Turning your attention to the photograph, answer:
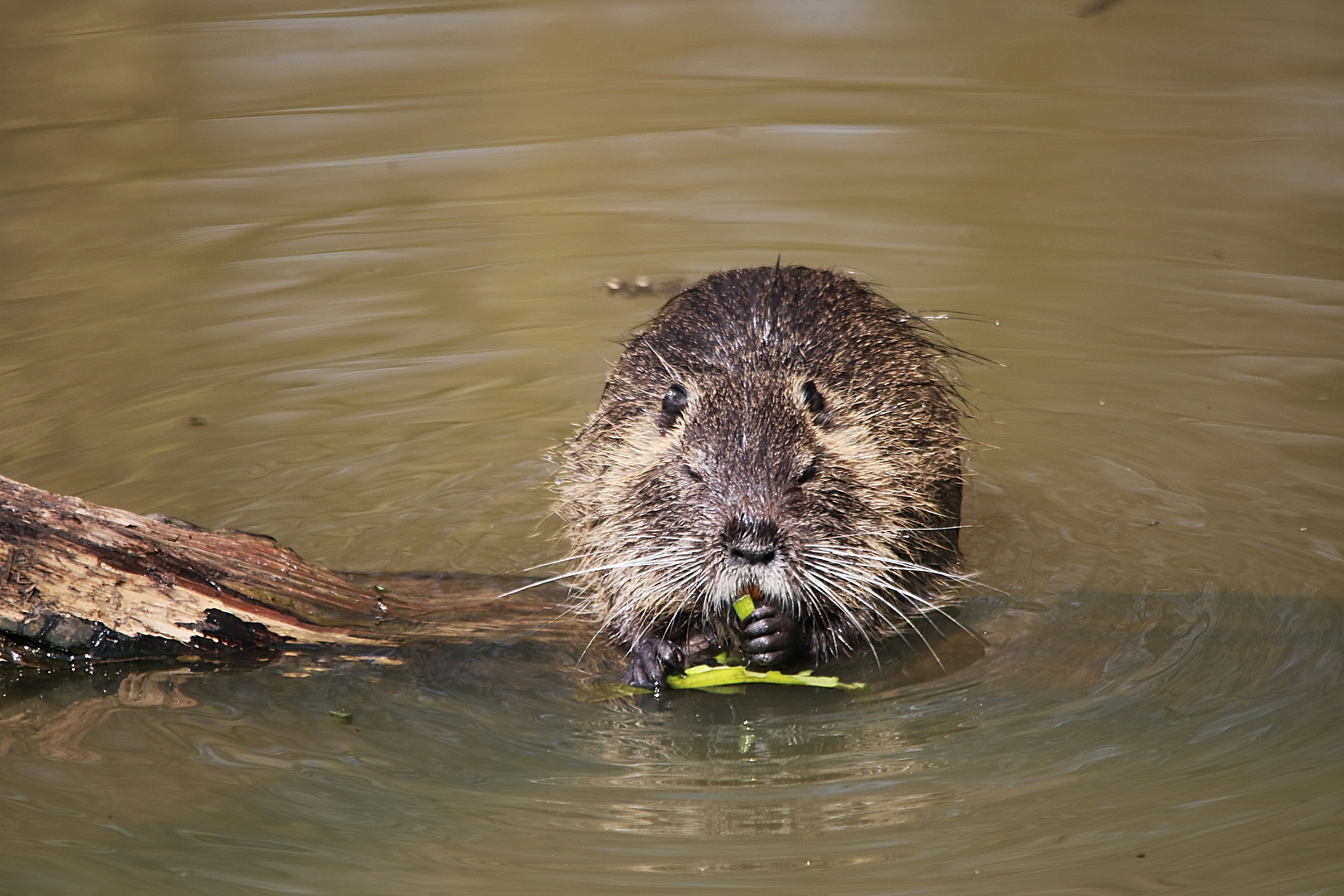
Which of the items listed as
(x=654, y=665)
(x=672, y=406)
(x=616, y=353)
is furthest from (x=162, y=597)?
(x=616, y=353)

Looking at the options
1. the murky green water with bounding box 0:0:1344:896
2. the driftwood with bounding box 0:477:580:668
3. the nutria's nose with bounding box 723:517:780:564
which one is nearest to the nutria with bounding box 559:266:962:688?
the nutria's nose with bounding box 723:517:780:564

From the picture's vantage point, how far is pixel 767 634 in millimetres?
3961

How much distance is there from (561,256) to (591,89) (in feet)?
6.36

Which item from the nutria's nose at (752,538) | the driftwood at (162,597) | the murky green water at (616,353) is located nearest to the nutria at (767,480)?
the nutria's nose at (752,538)

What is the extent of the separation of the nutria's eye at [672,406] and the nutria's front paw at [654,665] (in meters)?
0.58

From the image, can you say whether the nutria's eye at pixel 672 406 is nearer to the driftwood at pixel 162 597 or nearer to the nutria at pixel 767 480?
the nutria at pixel 767 480

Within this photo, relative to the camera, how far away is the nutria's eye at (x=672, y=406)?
4.13m

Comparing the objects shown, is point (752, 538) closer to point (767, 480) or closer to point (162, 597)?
point (767, 480)

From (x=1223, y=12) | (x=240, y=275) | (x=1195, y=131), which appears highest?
(x=1223, y=12)

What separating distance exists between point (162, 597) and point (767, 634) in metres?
1.52

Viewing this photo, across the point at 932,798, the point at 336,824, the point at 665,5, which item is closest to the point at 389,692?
the point at 336,824

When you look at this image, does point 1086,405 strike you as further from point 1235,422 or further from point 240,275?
point 240,275

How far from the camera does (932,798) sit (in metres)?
3.36

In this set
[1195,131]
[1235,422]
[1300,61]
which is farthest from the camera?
[1300,61]
